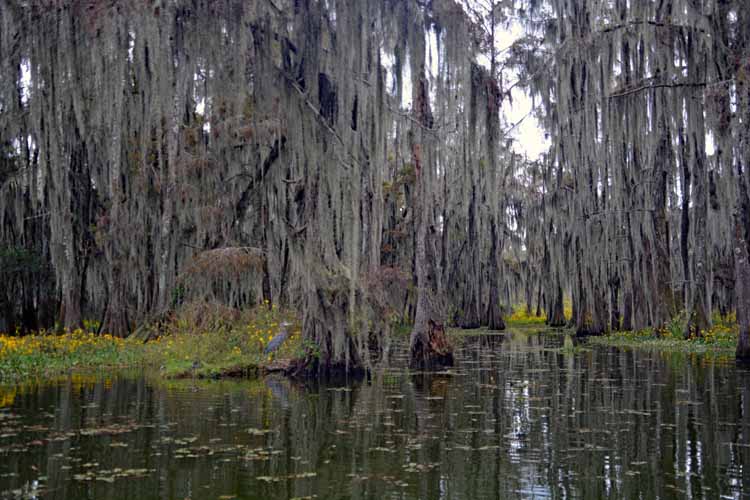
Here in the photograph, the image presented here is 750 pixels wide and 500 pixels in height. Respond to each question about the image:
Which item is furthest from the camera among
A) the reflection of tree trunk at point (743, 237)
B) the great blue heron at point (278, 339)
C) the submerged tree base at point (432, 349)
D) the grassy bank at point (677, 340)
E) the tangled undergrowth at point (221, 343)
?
the grassy bank at point (677, 340)

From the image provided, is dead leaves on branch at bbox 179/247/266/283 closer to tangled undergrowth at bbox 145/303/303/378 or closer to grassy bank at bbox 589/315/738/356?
tangled undergrowth at bbox 145/303/303/378

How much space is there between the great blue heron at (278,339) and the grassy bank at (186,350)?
0.12 meters

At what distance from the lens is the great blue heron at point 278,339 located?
15430mm

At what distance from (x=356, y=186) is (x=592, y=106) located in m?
10.5

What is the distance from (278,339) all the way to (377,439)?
7723mm

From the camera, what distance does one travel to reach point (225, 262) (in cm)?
1692

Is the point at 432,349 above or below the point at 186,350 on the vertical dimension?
below

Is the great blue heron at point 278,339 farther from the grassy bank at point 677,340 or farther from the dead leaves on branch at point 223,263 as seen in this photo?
the grassy bank at point 677,340

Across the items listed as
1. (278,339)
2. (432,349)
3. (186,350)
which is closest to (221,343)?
(186,350)

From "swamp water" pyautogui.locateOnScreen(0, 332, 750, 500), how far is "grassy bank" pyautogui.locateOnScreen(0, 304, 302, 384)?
3.98 ft

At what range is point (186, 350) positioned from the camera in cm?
1493

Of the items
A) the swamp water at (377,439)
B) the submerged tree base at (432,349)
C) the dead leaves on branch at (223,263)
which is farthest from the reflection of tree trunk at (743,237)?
the dead leaves on branch at (223,263)

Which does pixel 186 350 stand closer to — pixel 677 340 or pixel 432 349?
pixel 432 349

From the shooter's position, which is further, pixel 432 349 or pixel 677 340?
pixel 677 340
